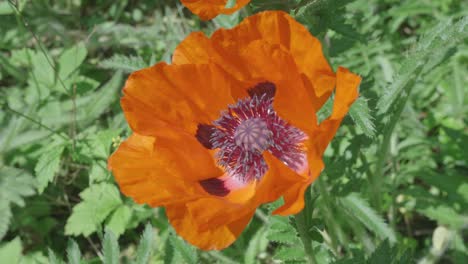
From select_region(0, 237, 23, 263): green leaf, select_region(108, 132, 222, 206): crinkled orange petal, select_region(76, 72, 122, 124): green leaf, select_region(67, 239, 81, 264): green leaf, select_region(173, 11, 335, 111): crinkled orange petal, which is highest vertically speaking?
select_region(173, 11, 335, 111): crinkled orange petal

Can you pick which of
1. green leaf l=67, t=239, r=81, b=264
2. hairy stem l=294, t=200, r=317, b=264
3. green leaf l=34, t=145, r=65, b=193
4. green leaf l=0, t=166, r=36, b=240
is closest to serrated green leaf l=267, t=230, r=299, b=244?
hairy stem l=294, t=200, r=317, b=264

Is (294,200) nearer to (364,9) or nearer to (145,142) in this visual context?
(145,142)

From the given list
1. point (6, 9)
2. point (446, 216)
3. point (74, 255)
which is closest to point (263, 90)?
point (74, 255)

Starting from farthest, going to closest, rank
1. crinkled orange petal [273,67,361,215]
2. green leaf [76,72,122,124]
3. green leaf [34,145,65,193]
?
green leaf [76,72,122,124]
green leaf [34,145,65,193]
crinkled orange petal [273,67,361,215]

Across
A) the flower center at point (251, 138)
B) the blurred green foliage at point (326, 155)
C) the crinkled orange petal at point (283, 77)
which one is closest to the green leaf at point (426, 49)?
the blurred green foliage at point (326, 155)

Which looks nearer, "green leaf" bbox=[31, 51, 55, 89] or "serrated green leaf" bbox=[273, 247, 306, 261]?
Answer: "serrated green leaf" bbox=[273, 247, 306, 261]

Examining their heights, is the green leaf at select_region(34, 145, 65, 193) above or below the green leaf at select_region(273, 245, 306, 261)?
below

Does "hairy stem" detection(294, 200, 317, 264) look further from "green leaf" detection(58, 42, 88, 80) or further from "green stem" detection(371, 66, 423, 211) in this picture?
"green leaf" detection(58, 42, 88, 80)

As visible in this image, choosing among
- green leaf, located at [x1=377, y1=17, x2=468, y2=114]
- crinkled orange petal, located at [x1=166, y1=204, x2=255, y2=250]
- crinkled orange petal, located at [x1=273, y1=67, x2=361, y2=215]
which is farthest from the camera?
green leaf, located at [x1=377, y1=17, x2=468, y2=114]
